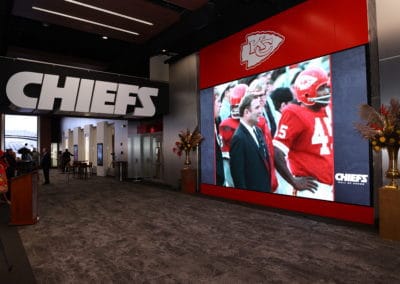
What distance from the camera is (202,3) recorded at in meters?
6.88

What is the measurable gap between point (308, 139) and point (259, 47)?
266 centimetres

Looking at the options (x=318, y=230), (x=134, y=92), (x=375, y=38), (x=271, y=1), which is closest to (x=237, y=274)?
(x=318, y=230)

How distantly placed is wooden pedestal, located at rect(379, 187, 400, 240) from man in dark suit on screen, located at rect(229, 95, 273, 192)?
277cm

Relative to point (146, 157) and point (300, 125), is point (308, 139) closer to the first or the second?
point (300, 125)

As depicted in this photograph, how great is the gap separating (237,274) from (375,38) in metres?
4.63

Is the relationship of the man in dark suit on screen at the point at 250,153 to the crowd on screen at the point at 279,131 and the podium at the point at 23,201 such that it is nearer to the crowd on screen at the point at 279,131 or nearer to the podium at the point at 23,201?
the crowd on screen at the point at 279,131

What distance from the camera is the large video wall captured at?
17.2ft

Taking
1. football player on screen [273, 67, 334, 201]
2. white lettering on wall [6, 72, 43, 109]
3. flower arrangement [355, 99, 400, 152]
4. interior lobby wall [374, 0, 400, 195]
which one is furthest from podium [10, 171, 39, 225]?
interior lobby wall [374, 0, 400, 195]

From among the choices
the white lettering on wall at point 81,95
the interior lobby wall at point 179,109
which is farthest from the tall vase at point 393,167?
the white lettering on wall at point 81,95

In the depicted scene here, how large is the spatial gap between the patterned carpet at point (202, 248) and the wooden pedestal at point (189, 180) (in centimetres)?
250

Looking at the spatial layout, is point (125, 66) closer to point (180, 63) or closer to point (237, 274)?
point (180, 63)

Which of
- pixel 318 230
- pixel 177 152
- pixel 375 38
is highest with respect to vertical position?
pixel 375 38

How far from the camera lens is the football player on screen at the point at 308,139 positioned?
5.66 meters

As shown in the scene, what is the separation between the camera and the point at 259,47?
23.3 feet
